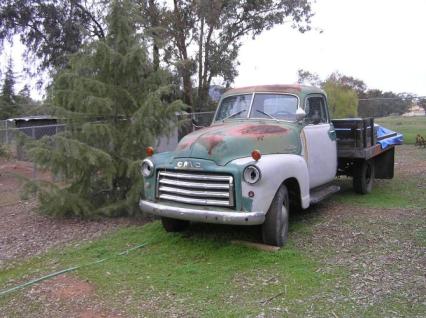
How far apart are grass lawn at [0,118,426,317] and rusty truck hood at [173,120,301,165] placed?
3.84ft

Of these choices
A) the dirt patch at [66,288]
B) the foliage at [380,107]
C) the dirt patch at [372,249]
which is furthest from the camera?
the foliage at [380,107]

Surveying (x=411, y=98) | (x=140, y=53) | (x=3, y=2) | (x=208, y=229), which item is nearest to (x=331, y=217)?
(x=208, y=229)

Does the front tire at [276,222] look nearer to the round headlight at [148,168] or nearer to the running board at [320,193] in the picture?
the running board at [320,193]

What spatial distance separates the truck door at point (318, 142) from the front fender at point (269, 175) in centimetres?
78

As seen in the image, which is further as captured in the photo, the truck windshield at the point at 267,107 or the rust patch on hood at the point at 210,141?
the truck windshield at the point at 267,107

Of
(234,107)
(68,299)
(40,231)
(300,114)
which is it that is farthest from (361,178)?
(68,299)

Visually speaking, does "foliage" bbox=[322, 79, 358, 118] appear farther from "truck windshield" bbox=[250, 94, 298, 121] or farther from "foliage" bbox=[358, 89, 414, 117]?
"truck windshield" bbox=[250, 94, 298, 121]

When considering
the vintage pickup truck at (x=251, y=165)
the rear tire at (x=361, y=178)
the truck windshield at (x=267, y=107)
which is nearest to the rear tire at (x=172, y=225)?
the vintage pickup truck at (x=251, y=165)

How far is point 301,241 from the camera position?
20.4 feet

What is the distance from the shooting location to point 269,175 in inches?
220

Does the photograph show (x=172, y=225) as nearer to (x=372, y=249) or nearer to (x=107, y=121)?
(x=107, y=121)

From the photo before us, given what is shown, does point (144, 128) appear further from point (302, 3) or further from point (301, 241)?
point (302, 3)

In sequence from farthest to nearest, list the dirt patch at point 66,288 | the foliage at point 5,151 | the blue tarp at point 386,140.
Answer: the foliage at point 5,151, the blue tarp at point 386,140, the dirt patch at point 66,288

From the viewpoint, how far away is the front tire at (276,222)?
5.76 m
